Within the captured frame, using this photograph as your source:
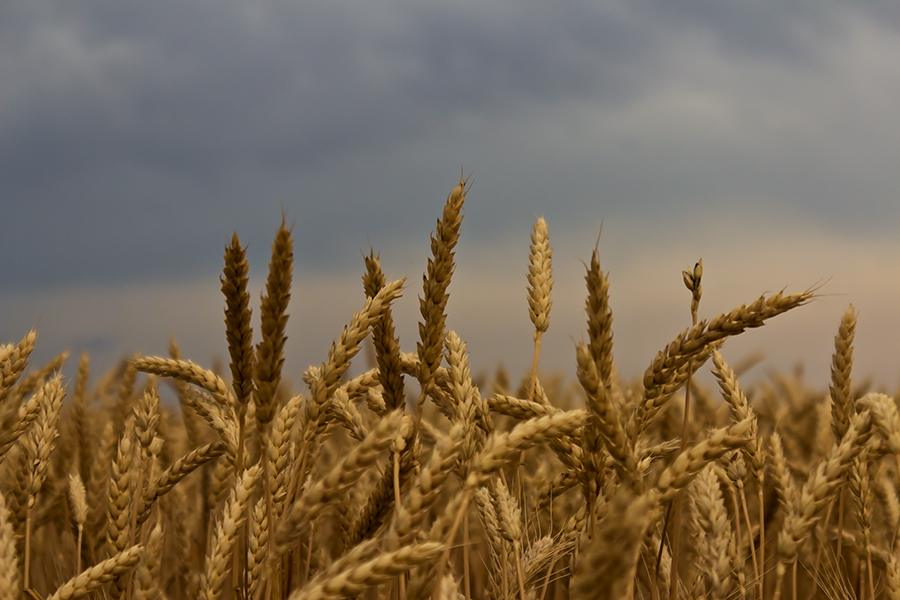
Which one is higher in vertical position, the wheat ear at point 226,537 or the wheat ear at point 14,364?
the wheat ear at point 14,364

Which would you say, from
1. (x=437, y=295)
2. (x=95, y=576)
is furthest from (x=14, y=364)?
(x=437, y=295)

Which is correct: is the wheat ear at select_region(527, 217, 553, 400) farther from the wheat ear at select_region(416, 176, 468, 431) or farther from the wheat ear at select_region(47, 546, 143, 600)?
the wheat ear at select_region(47, 546, 143, 600)

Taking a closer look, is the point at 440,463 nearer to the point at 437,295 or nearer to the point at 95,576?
the point at 437,295

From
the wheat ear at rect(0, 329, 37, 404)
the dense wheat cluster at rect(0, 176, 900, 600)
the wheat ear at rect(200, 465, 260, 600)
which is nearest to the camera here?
the dense wheat cluster at rect(0, 176, 900, 600)

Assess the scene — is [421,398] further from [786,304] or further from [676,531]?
[786,304]

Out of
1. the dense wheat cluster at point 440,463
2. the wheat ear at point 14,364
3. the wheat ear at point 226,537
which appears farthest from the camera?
the wheat ear at point 14,364

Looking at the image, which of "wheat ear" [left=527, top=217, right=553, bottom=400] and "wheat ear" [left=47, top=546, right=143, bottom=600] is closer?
"wheat ear" [left=47, top=546, right=143, bottom=600]

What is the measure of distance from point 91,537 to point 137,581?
1524mm

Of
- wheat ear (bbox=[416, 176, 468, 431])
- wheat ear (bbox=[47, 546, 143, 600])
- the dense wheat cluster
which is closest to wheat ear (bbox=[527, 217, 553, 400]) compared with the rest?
the dense wheat cluster

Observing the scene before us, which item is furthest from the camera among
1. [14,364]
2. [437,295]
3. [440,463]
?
[14,364]

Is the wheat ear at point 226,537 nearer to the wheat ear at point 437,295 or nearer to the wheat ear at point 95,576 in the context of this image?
the wheat ear at point 95,576

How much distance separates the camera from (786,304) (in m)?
1.71

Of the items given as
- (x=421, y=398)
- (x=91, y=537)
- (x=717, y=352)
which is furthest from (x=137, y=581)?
(x=717, y=352)

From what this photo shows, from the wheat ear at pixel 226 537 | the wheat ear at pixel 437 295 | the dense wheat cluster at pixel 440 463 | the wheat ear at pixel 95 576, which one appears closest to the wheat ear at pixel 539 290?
the dense wheat cluster at pixel 440 463
